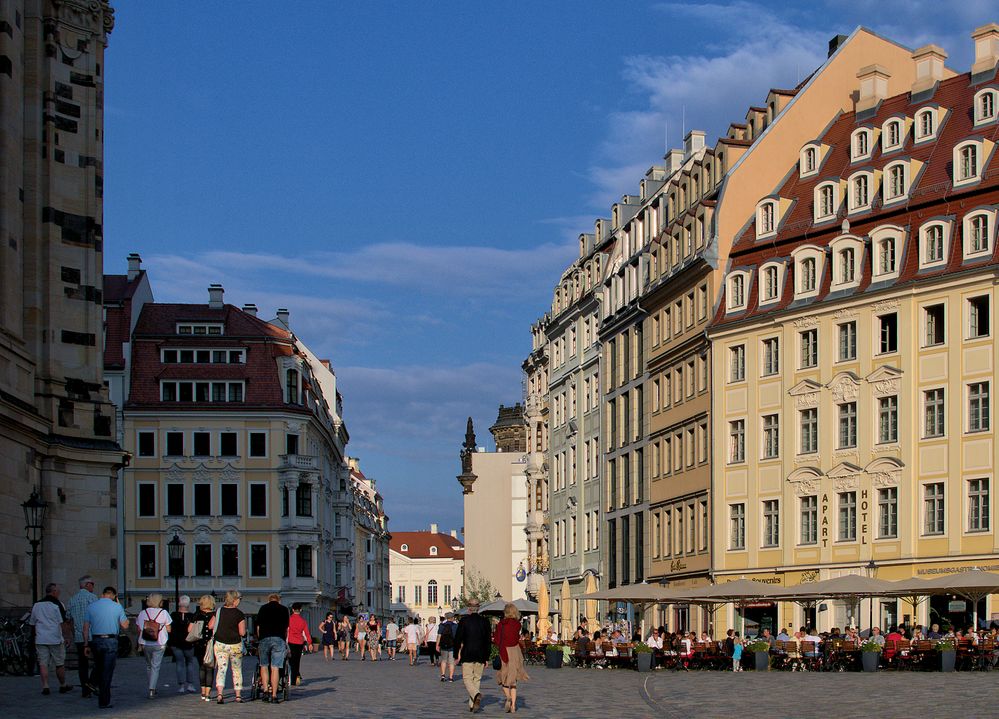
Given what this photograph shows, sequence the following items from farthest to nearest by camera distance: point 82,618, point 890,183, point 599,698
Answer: point 890,183 < point 599,698 < point 82,618

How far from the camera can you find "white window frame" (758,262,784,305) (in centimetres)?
6050

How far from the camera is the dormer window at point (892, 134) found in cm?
5881

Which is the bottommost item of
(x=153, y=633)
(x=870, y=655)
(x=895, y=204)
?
(x=870, y=655)

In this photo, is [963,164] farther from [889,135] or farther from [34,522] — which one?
[34,522]

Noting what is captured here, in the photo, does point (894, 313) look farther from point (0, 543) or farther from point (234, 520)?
point (234, 520)

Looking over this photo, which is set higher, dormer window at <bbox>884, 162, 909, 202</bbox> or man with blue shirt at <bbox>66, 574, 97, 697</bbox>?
dormer window at <bbox>884, 162, 909, 202</bbox>

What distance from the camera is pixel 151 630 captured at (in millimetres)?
28047

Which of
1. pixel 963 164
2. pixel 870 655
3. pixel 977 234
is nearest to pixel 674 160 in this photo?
pixel 963 164

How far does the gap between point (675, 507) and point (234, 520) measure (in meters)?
30.9

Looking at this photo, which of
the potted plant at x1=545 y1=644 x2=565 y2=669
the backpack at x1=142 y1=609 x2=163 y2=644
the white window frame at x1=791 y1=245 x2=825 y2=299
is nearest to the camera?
the backpack at x1=142 y1=609 x2=163 y2=644

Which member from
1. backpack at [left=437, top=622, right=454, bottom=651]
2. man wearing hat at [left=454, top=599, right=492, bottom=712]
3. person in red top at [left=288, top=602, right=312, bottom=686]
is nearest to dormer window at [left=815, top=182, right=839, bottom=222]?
backpack at [left=437, top=622, right=454, bottom=651]

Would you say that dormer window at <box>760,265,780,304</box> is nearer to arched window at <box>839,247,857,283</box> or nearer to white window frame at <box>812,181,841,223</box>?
white window frame at <box>812,181,841,223</box>

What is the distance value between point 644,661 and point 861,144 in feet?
76.0

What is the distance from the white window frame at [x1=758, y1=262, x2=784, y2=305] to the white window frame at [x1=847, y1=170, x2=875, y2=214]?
3594 millimetres
